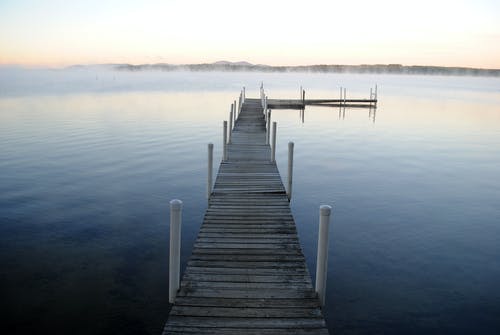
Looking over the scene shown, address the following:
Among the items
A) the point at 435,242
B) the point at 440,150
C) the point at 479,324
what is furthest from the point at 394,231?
the point at 440,150

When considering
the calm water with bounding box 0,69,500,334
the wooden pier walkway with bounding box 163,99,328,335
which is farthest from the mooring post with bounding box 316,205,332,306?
the calm water with bounding box 0,69,500,334

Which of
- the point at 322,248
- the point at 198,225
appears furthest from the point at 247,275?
the point at 198,225

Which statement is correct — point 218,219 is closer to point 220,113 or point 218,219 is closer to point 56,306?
point 56,306

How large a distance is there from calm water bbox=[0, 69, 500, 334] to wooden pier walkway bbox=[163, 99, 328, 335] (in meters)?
1.77

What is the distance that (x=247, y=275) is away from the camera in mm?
7012

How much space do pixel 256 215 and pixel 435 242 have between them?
5.83 m

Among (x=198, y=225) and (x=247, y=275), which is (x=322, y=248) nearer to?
(x=247, y=275)

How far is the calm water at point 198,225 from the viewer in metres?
8.55

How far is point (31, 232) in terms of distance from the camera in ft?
39.1

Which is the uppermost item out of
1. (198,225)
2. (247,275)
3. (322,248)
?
(322,248)

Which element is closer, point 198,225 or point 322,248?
point 322,248

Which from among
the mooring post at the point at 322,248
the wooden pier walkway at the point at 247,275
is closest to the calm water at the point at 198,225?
the wooden pier walkway at the point at 247,275

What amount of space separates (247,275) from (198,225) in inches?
254

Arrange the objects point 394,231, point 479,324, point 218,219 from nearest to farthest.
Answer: point 479,324
point 218,219
point 394,231
